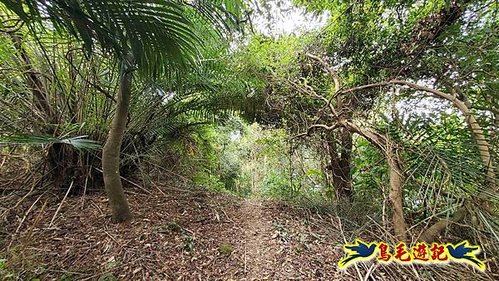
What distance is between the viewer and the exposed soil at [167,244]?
1.52 metres

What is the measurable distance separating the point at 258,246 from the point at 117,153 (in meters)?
1.27

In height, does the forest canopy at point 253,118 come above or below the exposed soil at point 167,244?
above

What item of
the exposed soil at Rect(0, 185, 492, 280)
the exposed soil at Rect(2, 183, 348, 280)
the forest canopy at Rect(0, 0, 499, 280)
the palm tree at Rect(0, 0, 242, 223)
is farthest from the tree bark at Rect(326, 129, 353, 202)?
the palm tree at Rect(0, 0, 242, 223)

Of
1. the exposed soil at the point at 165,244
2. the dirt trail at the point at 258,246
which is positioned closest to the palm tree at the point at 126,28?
the exposed soil at the point at 165,244

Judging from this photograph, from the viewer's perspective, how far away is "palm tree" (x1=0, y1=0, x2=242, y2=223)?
3.13 ft

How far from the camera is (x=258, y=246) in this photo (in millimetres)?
1934

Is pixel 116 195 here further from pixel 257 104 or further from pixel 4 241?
pixel 257 104

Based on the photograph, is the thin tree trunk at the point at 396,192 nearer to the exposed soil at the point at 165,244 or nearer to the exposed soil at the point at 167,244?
the exposed soil at the point at 167,244

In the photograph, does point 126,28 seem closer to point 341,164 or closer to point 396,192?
point 396,192

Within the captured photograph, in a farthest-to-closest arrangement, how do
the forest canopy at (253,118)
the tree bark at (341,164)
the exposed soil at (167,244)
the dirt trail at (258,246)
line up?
the tree bark at (341,164) → the dirt trail at (258,246) → the exposed soil at (167,244) → the forest canopy at (253,118)

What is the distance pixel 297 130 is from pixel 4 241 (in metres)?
2.79

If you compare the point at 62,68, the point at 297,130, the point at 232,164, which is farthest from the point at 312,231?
the point at 232,164

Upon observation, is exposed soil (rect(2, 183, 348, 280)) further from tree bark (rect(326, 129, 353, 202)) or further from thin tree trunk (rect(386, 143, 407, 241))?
tree bark (rect(326, 129, 353, 202))

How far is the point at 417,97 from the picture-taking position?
1.99m
